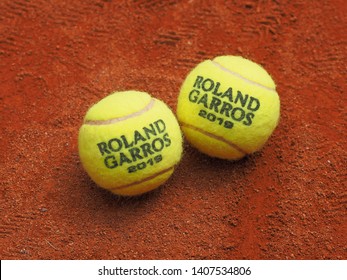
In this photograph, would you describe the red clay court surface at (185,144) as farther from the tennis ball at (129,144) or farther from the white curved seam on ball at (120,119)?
the white curved seam on ball at (120,119)

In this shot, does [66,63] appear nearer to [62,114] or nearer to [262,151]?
[62,114]

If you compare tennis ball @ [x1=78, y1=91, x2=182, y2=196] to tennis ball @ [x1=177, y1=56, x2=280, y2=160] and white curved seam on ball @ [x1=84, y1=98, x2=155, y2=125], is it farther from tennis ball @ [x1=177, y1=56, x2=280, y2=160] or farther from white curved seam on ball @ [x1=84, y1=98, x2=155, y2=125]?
tennis ball @ [x1=177, y1=56, x2=280, y2=160]

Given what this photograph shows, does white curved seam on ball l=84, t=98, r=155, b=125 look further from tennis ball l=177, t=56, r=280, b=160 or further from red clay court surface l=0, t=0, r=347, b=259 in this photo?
red clay court surface l=0, t=0, r=347, b=259

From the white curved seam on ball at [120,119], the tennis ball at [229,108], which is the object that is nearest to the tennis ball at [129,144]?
the white curved seam on ball at [120,119]

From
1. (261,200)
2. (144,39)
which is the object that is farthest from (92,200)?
(144,39)

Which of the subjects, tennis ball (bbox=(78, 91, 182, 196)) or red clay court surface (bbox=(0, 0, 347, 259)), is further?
red clay court surface (bbox=(0, 0, 347, 259))

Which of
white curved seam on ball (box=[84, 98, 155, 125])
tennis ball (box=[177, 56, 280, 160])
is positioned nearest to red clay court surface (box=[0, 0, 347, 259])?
tennis ball (box=[177, 56, 280, 160])

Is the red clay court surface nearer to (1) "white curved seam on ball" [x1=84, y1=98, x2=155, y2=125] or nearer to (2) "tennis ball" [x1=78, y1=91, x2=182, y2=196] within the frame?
(2) "tennis ball" [x1=78, y1=91, x2=182, y2=196]
